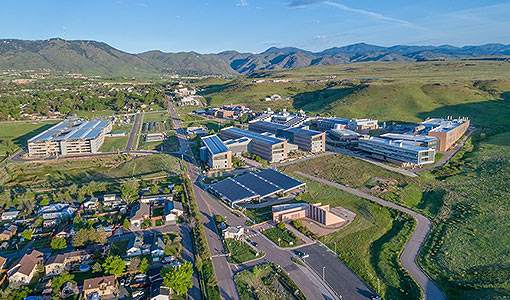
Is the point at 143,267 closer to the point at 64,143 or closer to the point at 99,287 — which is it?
the point at 99,287

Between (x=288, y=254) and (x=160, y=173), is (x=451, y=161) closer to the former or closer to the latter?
(x=288, y=254)

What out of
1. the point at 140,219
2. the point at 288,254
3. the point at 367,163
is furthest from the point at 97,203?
the point at 367,163

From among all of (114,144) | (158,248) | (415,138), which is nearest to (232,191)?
(158,248)

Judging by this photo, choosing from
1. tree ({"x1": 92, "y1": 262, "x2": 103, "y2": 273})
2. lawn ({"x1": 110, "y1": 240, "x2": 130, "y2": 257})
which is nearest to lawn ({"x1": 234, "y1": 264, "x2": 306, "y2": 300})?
tree ({"x1": 92, "y1": 262, "x2": 103, "y2": 273})

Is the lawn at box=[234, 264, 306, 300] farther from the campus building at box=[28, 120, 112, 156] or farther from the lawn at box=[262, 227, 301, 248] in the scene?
the campus building at box=[28, 120, 112, 156]

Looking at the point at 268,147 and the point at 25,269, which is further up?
the point at 268,147

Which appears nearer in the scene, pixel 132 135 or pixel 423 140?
pixel 423 140
